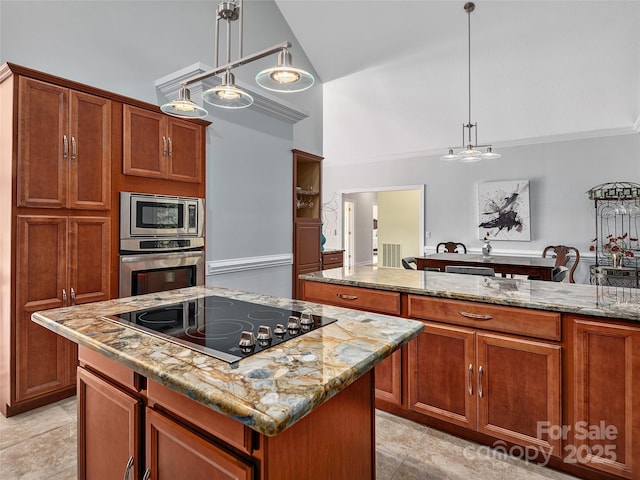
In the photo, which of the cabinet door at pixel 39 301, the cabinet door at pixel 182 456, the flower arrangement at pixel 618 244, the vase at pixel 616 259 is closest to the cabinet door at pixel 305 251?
the cabinet door at pixel 39 301

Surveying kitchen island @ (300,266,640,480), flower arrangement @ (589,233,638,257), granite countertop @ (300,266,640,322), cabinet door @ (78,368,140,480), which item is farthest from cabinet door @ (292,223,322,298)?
flower arrangement @ (589,233,638,257)

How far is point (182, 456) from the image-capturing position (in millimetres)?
1032

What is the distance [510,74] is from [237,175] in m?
4.10

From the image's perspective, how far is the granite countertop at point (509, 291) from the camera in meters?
1.71

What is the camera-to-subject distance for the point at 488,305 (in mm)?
1953

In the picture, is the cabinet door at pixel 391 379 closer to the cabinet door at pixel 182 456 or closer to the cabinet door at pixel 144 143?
the cabinet door at pixel 182 456

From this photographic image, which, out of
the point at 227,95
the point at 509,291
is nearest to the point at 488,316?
the point at 509,291

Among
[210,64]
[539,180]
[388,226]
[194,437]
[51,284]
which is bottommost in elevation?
[194,437]

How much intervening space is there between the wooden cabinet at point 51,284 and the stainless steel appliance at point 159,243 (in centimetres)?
15

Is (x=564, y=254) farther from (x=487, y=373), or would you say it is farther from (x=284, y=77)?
(x=284, y=77)

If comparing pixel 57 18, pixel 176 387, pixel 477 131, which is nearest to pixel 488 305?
pixel 176 387

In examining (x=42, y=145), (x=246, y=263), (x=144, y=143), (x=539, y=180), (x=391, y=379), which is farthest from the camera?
(x=539, y=180)

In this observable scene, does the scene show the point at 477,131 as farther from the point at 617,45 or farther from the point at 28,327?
the point at 28,327

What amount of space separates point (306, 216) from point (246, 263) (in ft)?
5.16
